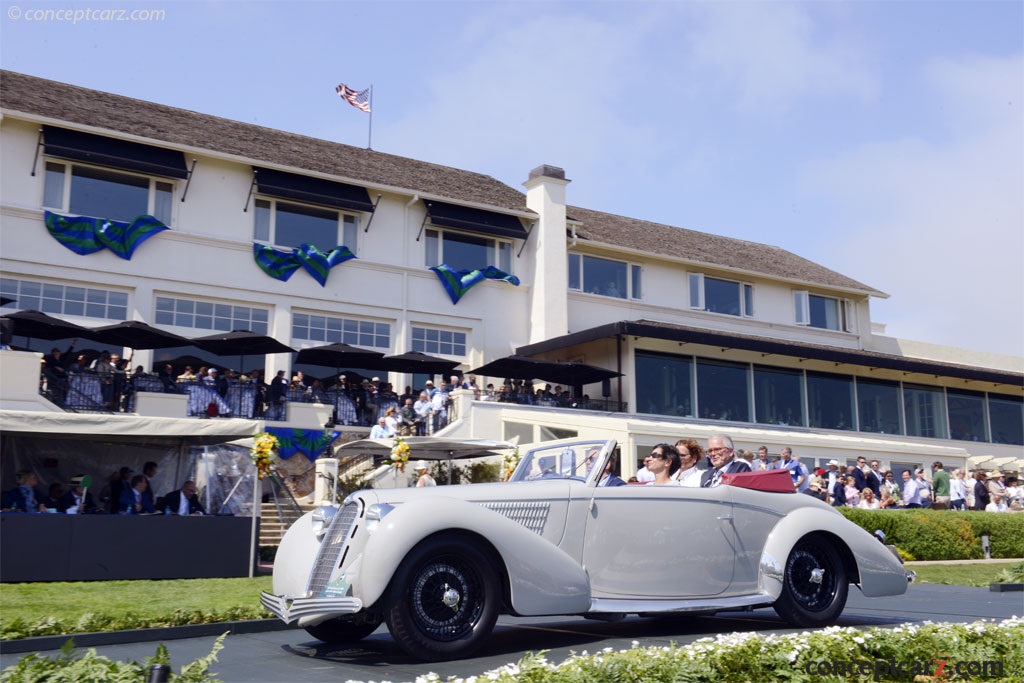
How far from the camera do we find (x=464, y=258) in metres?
31.8

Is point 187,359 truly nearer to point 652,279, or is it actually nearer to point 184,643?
point 652,279

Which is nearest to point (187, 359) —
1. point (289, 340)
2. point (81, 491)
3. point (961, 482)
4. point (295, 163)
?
point (289, 340)

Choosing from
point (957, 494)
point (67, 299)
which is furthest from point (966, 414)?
point (67, 299)

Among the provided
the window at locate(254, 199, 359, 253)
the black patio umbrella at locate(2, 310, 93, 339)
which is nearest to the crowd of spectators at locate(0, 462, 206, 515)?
the black patio umbrella at locate(2, 310, 93, 339)

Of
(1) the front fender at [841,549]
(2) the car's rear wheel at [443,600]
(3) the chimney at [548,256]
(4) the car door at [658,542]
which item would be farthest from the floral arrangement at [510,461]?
(2) the car's rear wheel at [443,600]

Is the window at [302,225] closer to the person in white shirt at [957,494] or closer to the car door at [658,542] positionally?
the person in white shirt at [957,494]

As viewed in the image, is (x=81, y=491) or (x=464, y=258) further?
(x=464, y=258)

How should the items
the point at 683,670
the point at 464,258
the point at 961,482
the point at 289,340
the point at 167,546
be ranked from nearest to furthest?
the point at 683,670, the point at 167,546, the point at 961,482, the point at 289,340, the point at 464,258

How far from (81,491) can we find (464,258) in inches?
641

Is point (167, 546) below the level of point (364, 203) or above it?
below

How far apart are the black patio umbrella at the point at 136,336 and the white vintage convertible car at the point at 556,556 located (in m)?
16.2

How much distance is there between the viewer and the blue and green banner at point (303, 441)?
23469 millimetres

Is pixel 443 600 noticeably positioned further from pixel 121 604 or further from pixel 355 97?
pixel 355 97

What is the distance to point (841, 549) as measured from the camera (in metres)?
8.84
